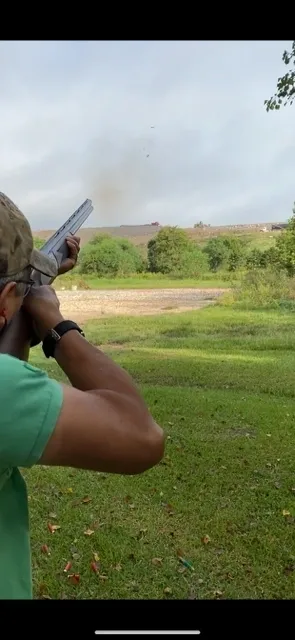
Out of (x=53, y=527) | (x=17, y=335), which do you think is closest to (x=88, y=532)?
(x=53, y=527)

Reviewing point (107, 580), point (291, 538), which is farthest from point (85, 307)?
point (291, 538)

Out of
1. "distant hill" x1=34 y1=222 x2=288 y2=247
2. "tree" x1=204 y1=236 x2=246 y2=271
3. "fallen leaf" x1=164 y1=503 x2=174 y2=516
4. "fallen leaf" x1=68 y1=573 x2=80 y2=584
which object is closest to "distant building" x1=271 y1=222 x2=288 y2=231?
"distant hill" x1=34 y1=222 x2=288 y2=247

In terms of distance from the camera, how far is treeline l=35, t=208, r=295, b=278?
1.62 metres

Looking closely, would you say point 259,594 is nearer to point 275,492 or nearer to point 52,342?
point 275,492

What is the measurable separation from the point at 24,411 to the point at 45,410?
0.02m

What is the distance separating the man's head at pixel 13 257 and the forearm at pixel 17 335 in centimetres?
6

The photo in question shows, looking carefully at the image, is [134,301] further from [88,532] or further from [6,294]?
[6,294]

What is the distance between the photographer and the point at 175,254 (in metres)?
1.77

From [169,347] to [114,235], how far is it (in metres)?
0.60

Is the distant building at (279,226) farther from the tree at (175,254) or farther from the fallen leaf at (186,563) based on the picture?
the fallen leaf at (186,563)

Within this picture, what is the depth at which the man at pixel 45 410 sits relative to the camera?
0.41 m

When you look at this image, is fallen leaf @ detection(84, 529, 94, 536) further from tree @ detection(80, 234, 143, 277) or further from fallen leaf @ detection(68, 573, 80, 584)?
tree @ detection(80, 234, 143, 277)

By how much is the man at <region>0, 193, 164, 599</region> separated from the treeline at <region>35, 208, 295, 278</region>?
99 cm

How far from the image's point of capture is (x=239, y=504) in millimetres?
1601
